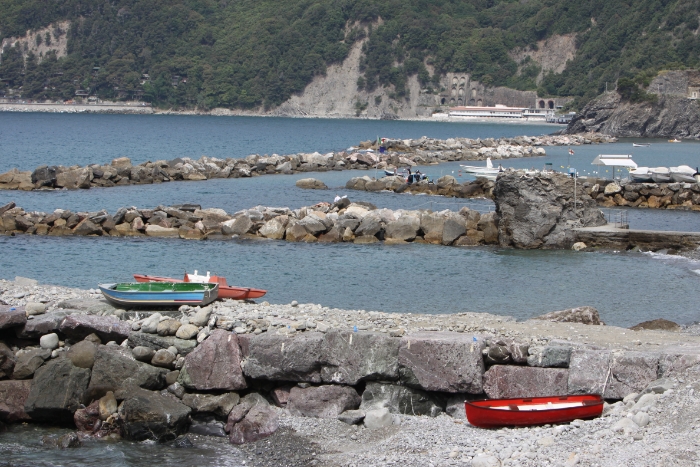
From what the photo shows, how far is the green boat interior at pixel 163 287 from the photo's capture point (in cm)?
1457

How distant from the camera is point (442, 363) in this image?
12.0 meters

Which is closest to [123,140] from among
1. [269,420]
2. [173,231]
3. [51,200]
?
[51,200]

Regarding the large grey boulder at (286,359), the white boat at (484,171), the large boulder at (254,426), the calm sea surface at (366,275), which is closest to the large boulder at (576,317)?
the calm sea surface at (366,275)

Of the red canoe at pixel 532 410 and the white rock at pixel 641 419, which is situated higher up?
the white rock at pixel 641 419

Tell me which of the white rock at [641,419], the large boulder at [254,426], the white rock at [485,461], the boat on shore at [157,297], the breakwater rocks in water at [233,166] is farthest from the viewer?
the breakwater rocks in water at [233,166]

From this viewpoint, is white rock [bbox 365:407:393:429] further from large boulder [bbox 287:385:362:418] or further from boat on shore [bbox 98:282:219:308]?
boat on shore [bbox 98:282:219:308]

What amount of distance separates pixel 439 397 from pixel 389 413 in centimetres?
92

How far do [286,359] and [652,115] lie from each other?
120029mm

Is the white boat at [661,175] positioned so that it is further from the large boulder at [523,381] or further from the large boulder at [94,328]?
the large boulder at [94,328]

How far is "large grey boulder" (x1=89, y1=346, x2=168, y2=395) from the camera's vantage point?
1252 cm

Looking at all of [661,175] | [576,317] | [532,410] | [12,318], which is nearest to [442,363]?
[532,410]

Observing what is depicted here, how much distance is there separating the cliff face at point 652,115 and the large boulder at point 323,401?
11656cm

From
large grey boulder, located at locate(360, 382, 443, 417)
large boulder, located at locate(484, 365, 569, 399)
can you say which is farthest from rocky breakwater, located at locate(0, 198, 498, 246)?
large boulder, located at locate(484, 365, 569, 399)

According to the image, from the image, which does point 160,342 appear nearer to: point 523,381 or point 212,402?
point 212,402
